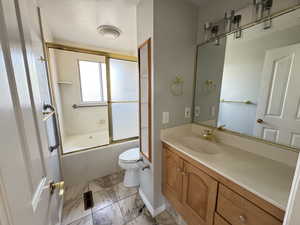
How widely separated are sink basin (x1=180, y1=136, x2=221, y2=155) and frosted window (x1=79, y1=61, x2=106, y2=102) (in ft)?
7.71

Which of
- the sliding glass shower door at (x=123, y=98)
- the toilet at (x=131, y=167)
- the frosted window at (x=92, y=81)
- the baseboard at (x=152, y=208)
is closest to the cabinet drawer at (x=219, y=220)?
the baseboard at (x=152, y=208)

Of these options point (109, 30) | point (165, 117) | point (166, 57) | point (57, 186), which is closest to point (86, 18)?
point (109, 30)

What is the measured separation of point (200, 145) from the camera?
1354mm

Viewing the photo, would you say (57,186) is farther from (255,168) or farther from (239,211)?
(255,168)

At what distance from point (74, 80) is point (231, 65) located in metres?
2.89

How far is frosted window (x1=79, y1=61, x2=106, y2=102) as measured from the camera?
2.78 meters

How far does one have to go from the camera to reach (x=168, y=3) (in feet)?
3.86

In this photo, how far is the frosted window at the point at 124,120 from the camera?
7.92 ft

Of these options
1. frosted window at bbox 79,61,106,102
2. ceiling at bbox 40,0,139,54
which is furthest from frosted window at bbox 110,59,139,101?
frosted window at bbox 79,61,106,102

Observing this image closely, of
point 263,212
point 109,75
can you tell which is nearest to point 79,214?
point 263,212

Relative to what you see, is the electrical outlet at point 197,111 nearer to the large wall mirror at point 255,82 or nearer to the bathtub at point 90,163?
the large wall mirror at point 255,82

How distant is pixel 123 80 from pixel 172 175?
1.94m

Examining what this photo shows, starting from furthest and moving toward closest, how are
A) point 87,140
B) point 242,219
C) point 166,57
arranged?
point 87,140, point 166,57, point 242,219

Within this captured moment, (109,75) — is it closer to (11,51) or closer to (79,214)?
(11,51)
